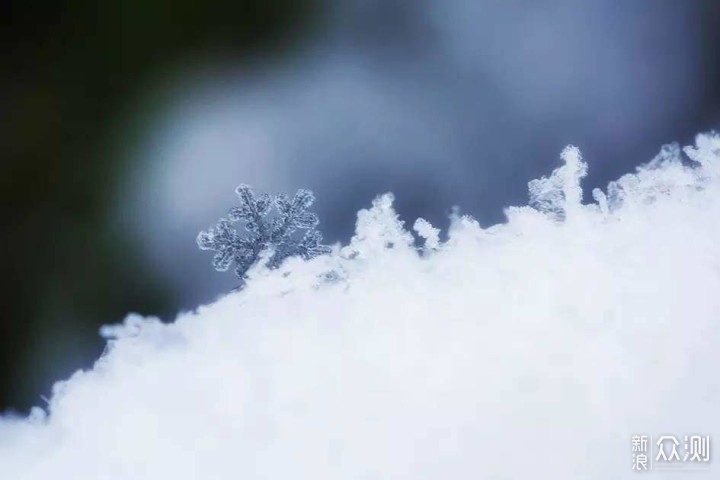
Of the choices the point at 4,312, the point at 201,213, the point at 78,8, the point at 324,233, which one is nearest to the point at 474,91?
the point at 324,233

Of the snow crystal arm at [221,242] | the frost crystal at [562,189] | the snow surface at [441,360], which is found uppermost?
the frost crystal at [562,189]

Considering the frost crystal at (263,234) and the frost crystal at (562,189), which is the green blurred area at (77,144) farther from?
the frost crystal at (562,189)

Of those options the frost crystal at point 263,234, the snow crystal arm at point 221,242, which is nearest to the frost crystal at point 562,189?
the frost crystal at point 263,234

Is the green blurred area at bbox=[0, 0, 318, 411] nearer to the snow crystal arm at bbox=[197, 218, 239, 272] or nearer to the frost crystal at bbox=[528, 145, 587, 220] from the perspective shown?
the snow crystal arm at bbox=[197, 218, 239, 272]

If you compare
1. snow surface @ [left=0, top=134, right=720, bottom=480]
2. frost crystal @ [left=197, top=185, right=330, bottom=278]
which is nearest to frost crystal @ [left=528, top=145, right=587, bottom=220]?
snow surface @ [left=0, top=134, right=720, bottom=480]

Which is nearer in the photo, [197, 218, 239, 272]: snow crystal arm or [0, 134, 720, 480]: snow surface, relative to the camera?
[0, 134, 720, 480]: snow surface

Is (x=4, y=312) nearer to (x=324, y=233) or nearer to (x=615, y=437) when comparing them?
(x=324, y=233)
